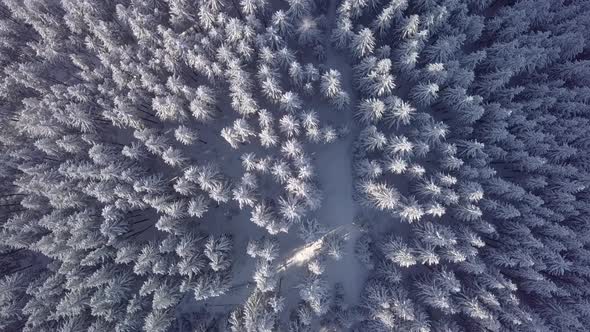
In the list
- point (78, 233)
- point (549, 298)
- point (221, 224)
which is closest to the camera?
point (78, 233)

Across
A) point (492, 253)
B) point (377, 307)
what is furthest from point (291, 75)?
point (492, 253)

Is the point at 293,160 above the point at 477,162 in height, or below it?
below

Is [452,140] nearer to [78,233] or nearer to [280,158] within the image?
[280,158]

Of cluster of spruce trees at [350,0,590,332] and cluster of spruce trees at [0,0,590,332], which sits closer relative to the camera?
cluster of spruce trees at [0,0,590,332]

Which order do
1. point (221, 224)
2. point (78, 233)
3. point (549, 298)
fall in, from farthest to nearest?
point (221, 224) < point (549, 298) < point (78, 233)

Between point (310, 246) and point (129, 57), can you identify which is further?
point (310, 246)

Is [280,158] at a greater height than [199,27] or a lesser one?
lesser

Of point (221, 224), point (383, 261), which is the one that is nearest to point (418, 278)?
point (383, 261)

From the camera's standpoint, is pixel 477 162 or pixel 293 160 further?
pixel 293 160

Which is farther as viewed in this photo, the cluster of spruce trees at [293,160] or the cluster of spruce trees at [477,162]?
the cluster of spruce trees at [477,162]

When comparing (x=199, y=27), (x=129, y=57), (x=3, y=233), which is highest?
(x=199, y=27)
